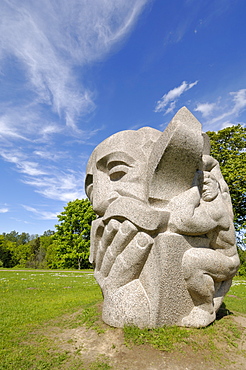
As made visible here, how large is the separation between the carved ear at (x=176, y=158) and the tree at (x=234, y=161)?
46.4ft

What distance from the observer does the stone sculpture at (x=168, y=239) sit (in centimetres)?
485

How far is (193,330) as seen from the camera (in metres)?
4.85

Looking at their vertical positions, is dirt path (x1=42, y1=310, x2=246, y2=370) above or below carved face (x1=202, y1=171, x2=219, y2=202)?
below

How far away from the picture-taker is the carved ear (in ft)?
16.0

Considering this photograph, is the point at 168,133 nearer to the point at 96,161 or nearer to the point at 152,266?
the point at 96,161

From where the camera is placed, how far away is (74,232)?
28359mm

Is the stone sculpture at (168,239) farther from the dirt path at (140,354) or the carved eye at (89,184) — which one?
the carved eye at (89,184)

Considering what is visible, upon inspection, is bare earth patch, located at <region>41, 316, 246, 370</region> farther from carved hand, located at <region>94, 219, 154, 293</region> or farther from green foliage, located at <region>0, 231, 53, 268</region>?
green foliage, located at <region>0, 231, 53, 268</region>

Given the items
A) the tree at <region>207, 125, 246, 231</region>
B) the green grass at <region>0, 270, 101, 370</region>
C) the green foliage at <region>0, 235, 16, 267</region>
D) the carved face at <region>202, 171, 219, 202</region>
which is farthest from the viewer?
the green foliage at <region>0, 235, 16, 267</region>

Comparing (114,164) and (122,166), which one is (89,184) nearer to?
(114,164)

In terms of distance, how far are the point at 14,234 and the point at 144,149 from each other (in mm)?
77388

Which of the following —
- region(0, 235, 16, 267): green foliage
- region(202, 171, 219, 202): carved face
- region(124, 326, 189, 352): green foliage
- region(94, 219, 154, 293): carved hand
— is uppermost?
region(0, 235, 16, 267): green foliage

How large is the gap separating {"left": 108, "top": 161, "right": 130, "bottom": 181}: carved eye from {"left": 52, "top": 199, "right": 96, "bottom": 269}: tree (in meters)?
21.4

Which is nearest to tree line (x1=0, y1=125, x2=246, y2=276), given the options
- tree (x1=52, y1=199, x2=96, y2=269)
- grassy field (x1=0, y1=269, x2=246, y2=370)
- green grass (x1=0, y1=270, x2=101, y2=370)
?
tree (x1=52, y1=199, x2=96, y2=269)
